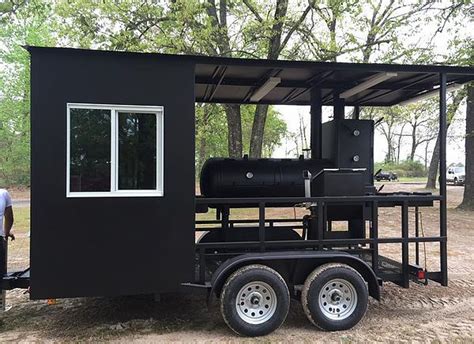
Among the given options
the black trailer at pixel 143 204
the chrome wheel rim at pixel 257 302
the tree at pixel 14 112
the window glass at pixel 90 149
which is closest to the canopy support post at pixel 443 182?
the black trailer at pixel 143 204

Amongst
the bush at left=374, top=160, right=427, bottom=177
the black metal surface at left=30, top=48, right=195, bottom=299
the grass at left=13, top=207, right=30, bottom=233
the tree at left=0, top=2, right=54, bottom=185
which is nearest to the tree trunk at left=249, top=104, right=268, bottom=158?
the grass at left=13, top=207, right=30, bottom=233

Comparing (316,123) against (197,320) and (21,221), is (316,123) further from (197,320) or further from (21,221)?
(21,221)

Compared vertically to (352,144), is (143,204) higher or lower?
lower

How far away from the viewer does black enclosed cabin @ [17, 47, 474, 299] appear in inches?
155

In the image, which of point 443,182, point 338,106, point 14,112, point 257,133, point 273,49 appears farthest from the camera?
point 14,112

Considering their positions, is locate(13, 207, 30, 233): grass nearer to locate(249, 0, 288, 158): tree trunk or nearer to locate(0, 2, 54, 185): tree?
locate(249, 0, 288, 158): tree trunk

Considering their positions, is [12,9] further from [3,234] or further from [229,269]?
[229,269]

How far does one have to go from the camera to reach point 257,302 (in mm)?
4270

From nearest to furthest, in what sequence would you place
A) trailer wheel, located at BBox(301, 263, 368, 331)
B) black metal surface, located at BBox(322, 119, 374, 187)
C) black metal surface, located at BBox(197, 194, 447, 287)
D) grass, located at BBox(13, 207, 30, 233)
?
1. trailer wheel, located at BBox(301, 263, 368, 331)
2. black metal surface, located at BBox(197, 194, 447, 287)
3. black metal surface, located at BBox(322, 119, 374, 187)
4. grass, located at BBox(13, 207, 30, 233)

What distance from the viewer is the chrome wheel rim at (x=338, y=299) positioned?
4.37 meters

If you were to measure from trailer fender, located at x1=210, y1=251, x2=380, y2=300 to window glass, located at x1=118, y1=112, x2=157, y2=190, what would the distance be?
1152 millimetres

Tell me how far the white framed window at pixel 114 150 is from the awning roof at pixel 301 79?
0.62 m

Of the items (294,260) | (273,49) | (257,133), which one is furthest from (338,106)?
(273,49)

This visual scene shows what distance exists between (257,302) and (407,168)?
5211 cm
